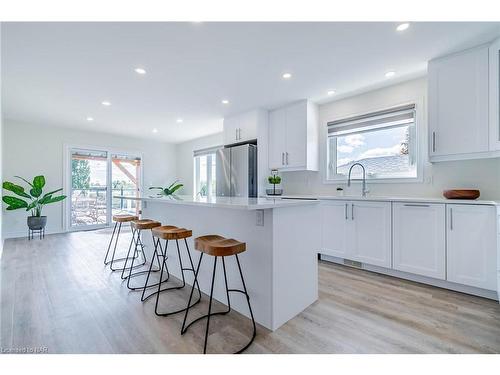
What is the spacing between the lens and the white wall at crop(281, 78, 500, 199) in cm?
259

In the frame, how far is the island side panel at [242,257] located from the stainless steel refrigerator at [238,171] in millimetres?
1683

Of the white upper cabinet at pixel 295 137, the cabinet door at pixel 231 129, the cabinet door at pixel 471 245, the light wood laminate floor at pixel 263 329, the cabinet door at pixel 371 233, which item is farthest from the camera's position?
the cabinet door at pixel 231 129

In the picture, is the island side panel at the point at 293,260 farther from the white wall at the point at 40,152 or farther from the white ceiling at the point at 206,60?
the white wall at the point at 40,152

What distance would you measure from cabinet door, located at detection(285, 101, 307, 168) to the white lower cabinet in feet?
3.07

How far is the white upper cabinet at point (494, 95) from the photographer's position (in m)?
2.22

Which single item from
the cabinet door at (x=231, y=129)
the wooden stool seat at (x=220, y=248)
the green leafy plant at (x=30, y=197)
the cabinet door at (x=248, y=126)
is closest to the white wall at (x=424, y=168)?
the cabinet door at (x=248, y=126)

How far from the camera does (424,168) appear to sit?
299 centimetres

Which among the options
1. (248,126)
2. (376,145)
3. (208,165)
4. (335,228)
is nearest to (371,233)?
(335,228)

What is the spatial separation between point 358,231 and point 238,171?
7.50 feet

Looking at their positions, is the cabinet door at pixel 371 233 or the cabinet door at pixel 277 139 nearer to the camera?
the cabinet door at pixel 371 233

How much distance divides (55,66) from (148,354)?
3148 millimetres
